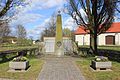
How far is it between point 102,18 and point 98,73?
18.2 metres

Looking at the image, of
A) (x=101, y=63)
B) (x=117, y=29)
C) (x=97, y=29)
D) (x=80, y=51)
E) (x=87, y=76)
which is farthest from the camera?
(x=117, y=29)

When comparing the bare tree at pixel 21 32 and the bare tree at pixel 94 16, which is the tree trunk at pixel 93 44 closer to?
the bare tree at pixel 94 16

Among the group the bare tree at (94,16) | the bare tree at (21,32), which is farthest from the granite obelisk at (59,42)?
the bare tree at (21,32)

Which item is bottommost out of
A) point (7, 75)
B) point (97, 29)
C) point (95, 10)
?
point (7, 75)

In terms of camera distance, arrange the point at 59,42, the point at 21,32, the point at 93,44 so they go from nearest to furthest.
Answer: the point at 59,42 → the point at 93,44 → the point at 21,32

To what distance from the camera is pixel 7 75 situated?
1350 cm

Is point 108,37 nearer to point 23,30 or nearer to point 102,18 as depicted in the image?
point 23,30

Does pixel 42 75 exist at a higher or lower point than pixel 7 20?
lower

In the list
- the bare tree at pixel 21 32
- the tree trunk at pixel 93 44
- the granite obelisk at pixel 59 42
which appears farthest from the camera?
the bare tree at pixel 21 32

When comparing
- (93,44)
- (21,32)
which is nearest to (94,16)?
(93,44)

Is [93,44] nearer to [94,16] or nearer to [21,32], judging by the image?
[94,16]

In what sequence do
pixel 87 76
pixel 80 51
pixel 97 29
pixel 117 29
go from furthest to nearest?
pixel 117 29 → pixel 80 51 → pixel 97 29 → pixel 87 76

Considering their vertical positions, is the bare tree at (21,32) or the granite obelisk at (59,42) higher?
the bare tree at (21,32)

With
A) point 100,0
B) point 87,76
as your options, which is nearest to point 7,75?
point 87,76
